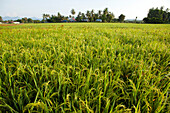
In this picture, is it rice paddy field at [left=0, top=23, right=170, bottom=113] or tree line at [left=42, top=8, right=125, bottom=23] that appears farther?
tree line at [left=42, top=8, right=125, bottom=23]

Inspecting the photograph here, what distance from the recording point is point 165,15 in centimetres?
6756

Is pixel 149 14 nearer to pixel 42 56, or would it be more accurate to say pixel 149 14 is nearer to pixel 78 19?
pixel 78 19

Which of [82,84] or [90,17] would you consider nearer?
[82,84]

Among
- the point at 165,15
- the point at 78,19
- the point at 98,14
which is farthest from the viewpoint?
the point at 98,14

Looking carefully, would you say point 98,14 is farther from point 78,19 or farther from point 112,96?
point 112,96

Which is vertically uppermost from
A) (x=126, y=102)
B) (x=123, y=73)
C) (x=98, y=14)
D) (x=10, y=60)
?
(x=98, y=14)

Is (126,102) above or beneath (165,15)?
beneath

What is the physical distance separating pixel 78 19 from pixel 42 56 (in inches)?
3040

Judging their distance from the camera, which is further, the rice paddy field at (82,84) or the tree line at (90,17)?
the tree line at (90,17)

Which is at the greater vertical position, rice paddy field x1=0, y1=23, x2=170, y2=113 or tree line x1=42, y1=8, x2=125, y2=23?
tree line x1=42, y1=8, x2=125, y2=23

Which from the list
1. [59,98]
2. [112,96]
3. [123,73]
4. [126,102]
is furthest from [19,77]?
[123,73]

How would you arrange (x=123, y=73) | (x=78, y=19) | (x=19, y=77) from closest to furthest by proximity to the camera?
(x=19, y=77) → (x=123, y=73) → (x=78, y=19)

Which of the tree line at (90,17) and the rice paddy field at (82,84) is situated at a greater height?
the tree line at (90,17)

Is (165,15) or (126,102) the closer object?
(126,102)
